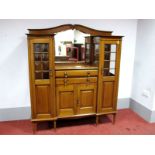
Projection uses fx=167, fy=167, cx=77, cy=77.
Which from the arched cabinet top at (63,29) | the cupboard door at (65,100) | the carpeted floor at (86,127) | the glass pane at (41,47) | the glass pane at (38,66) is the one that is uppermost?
the arched cabinet top at (63,29)

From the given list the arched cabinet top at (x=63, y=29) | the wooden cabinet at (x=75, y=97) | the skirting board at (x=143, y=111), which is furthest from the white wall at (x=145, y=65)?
the wooden cabinet at (x=75, y=97)

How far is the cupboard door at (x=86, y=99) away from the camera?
2.76m

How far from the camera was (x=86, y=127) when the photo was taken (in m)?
2.92

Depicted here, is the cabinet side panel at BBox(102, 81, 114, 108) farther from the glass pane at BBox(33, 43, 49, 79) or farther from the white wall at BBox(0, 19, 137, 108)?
the white wall at BBox(0, 19, 137, 108)

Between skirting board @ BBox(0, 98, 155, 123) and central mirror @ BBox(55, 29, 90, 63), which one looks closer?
central mirror @ BBox(55, 29, 90, 63)

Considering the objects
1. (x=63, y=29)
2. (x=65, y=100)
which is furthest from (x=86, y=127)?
(x=63, y=29)

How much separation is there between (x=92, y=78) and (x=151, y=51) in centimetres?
123

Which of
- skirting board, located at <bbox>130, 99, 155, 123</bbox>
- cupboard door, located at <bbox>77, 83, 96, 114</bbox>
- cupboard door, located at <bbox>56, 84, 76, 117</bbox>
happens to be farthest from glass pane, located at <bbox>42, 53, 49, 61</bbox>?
skirting board, located at <bbox>130, 99, 155, 123</bbox>

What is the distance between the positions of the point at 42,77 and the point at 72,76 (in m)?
0.47

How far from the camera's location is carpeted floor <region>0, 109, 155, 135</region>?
275 centimetres

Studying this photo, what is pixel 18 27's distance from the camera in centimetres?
279

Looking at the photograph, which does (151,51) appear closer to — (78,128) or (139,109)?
(139,109)

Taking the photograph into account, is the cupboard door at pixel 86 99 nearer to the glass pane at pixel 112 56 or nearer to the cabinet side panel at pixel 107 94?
the cabinet side panel at pixel 107 94

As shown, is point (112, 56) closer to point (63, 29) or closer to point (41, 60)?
point (63, 29)
